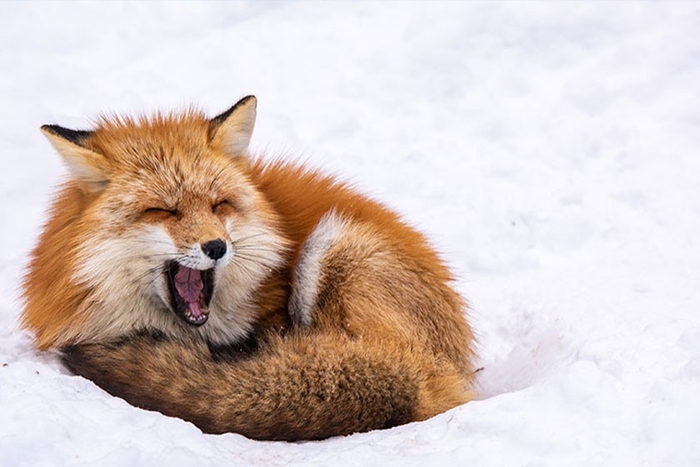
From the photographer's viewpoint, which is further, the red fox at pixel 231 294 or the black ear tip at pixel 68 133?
the black ear tip at pixel 68 133

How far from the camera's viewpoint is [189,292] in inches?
126

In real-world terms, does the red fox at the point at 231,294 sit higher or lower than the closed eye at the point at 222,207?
lower

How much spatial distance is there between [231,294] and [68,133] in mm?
891

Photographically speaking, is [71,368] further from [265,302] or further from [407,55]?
[407,55]

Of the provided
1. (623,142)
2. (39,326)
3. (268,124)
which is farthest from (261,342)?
(623,142)

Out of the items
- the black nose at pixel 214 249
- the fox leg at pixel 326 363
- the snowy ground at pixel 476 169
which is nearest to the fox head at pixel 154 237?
the black nose at pixel 214 249

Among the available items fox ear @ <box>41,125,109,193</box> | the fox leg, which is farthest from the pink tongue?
fox ear @ <box>41,125,109,193</box>

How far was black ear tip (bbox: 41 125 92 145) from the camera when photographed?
3025 millimetres

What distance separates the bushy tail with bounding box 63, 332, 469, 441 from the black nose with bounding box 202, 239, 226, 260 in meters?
0.37

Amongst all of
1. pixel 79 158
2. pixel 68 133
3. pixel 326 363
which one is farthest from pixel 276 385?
pixel 68 133

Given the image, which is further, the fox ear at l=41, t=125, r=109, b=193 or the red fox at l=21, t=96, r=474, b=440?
the fox ear at l=41, t=125, r=109, b=193

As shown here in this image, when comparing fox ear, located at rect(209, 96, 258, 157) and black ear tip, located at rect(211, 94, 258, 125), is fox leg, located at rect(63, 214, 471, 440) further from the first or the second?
black ear tip, located at rect(211, 94, 258, 125)

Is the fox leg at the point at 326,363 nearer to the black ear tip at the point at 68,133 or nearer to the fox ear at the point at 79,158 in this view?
the fox ear at the point at 79,158

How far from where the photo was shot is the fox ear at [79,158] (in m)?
3.05
